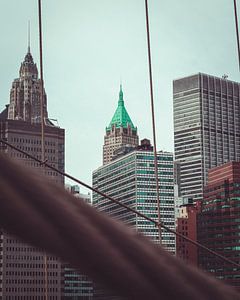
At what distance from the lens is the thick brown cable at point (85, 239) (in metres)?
0.31

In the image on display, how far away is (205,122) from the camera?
93250 millimetres

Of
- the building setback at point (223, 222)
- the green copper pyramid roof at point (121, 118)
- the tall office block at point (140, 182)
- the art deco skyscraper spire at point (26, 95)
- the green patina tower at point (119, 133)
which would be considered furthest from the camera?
the green copper pyramid roof at point (121, 118)

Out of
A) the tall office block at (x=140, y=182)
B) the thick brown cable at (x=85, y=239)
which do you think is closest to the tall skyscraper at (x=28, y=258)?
the tall office block at (x=140, y=182)

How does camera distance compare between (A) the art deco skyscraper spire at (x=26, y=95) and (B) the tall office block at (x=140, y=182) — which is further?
(A) the art deco skyscraper spire at (x=26, y=95)

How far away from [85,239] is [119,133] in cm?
8771

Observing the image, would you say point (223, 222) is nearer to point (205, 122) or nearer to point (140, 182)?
point (140, 182)

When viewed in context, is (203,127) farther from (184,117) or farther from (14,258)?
(14,258)

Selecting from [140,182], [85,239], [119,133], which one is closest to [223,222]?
[140,182]

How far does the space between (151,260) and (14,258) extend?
45966mm

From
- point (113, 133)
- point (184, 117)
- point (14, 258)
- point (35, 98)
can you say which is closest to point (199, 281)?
point (14, 258)

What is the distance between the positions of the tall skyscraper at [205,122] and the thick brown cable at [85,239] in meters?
88.0

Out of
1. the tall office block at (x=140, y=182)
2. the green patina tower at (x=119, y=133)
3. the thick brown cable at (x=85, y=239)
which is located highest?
the green patina tower at (x=119, y=133)

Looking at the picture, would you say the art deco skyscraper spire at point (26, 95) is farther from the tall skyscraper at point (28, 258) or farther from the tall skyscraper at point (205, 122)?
the tall skyscraper at point (205, 122)

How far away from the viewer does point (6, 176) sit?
0.31m
